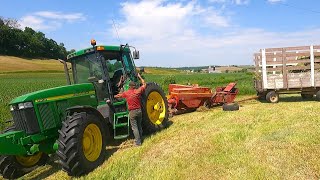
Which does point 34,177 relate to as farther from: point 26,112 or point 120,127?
point 120,127

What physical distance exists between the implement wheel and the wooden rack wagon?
8506 mm

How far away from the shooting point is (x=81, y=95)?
7.47 metres

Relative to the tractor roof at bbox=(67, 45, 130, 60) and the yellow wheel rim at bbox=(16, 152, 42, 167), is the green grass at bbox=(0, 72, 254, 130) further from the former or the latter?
the tractor roof at bbox=(67, 45, 130, 60)

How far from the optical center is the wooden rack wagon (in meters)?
12.6

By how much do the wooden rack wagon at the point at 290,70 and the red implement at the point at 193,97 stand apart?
1330mm

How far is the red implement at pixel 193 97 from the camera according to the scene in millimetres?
11664

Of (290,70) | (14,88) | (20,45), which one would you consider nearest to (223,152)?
(290,70)

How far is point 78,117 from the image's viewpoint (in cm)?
645

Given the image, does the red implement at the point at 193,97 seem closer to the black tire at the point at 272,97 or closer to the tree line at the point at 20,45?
the black tire at the point at 272,97

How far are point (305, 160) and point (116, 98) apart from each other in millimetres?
4412

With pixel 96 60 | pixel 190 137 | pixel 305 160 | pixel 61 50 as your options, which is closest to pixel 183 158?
pixel 190 137

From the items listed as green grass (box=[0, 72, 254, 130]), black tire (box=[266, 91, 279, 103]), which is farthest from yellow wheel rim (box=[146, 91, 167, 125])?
black tire (box=[266, 91, 279, 103])

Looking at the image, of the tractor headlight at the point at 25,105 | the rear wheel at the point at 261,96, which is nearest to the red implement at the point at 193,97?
the rear wheel at the point at 261,96

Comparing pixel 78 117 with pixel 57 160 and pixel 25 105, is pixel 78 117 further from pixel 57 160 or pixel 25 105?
pixel 57 160
